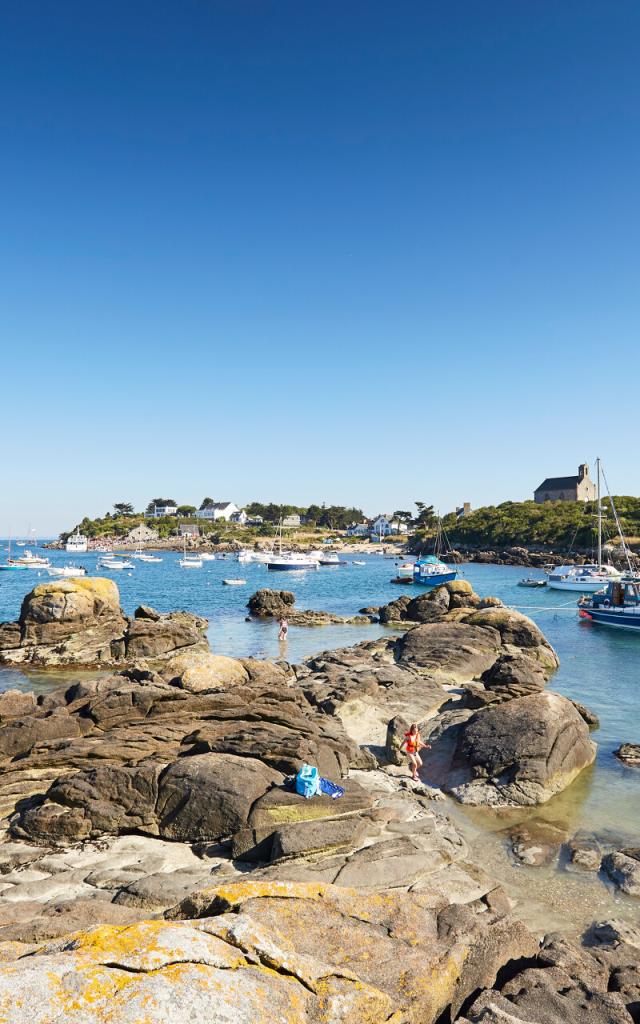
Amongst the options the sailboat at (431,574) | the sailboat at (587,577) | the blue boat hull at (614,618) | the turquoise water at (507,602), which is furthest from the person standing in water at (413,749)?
the sailboat at (431,574)

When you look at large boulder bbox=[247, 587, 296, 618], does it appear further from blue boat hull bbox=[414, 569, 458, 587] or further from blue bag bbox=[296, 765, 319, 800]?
blue bag bbox=[296, 765, 319, 800]

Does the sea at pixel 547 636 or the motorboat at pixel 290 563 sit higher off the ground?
the motorboat at pixel 290 563

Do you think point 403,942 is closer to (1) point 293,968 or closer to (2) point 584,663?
(1) point 293,968

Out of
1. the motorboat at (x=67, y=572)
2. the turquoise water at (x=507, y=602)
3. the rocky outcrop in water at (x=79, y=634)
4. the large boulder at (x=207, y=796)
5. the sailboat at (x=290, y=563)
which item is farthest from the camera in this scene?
the sailboat at (x=290, y=563)

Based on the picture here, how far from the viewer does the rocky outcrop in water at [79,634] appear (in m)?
40.4

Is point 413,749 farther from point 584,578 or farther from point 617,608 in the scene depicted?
point 584,578

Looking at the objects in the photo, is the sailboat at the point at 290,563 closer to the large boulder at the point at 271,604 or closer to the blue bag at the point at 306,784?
the large boulder at the point at 271,604

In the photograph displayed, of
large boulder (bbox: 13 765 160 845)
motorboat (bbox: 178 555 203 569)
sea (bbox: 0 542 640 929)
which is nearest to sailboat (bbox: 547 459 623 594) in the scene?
sea (bbox: 0 542 640 929)

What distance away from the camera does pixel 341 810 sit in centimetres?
1551

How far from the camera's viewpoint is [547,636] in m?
52.3

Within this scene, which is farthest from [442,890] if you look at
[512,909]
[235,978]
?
[235,978]

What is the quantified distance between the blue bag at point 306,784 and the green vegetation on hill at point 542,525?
132271mm

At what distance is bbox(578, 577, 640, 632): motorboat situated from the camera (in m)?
54.1

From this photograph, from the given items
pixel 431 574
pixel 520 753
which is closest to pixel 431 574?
pixel 431 574
